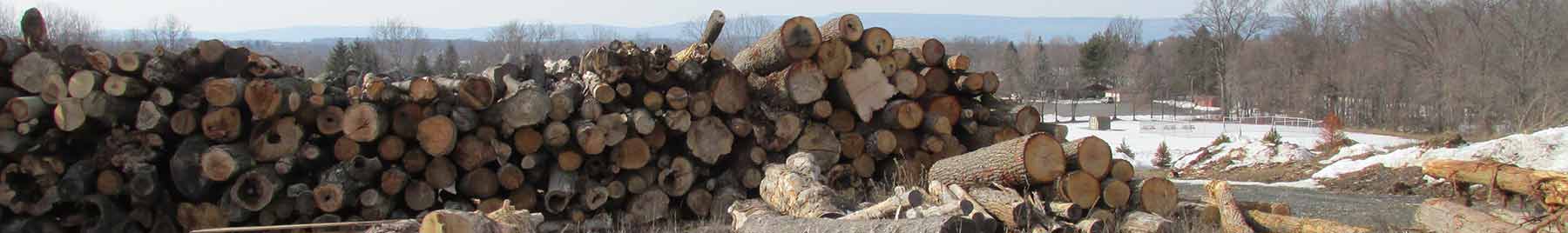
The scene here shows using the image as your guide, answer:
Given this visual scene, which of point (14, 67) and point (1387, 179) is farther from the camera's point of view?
point (1387, 179)

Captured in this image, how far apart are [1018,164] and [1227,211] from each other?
1209mm

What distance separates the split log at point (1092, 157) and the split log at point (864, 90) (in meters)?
2.27

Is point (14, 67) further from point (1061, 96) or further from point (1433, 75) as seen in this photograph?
point (1061, 96)

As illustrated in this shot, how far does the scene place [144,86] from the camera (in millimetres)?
7035

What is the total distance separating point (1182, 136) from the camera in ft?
114

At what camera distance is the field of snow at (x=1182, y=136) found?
2617cm

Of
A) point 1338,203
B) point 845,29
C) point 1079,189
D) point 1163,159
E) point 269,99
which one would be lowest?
point 1163,159

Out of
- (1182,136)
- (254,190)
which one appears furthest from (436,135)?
(1182,136)

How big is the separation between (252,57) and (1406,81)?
4569 cm

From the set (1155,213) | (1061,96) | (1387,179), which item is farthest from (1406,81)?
(1155,213)

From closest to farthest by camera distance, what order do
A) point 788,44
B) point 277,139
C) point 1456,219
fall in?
1. point 1456,219
2. point 277,139
3. point 788,44

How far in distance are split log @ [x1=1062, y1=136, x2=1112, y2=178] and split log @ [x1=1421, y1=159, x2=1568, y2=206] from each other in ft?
5.71

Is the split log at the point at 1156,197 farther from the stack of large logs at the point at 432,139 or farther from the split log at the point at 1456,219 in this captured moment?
the split log at the point at 1456,219

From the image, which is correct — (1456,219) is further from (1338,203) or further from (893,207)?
(1338,203)
